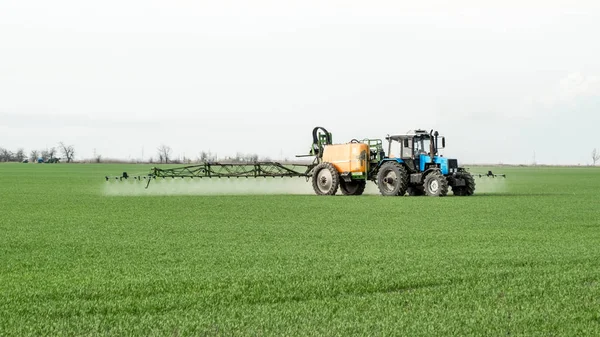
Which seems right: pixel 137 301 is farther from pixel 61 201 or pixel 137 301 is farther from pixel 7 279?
pixel 61 201

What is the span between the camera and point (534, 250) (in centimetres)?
1182

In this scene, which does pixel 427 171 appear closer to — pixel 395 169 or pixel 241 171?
pixel 395 169

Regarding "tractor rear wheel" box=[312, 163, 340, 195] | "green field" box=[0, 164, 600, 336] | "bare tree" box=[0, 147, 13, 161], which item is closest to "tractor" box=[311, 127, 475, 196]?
"tractor rear wheel" box=[312, 163, 340, 195]

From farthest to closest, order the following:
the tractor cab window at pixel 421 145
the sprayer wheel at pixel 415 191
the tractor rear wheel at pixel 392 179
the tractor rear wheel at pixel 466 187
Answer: the sprayer wheel at pixel 415 191
the tractor rear wheel at pixel 466 187
the tractor cab window at pixel 421 145
the tractor rear wheel at pixel 392 179

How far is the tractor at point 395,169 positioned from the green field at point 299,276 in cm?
807

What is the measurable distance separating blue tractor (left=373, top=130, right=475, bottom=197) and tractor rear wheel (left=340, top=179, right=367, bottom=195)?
6.65 ft

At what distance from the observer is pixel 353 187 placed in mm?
29016

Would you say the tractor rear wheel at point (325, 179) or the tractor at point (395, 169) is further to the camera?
the tractor rear wheel at point (325, 179)

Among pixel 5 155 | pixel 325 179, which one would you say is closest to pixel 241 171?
pixel 325 179

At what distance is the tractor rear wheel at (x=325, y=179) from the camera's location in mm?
27641

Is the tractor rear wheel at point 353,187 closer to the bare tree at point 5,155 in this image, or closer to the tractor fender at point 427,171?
the tractor fender at point 427,171

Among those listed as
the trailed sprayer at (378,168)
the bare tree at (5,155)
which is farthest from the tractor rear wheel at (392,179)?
the bare tree at (5,155)

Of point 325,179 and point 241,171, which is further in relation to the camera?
point 241,171

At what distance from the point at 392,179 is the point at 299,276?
57.5ft
